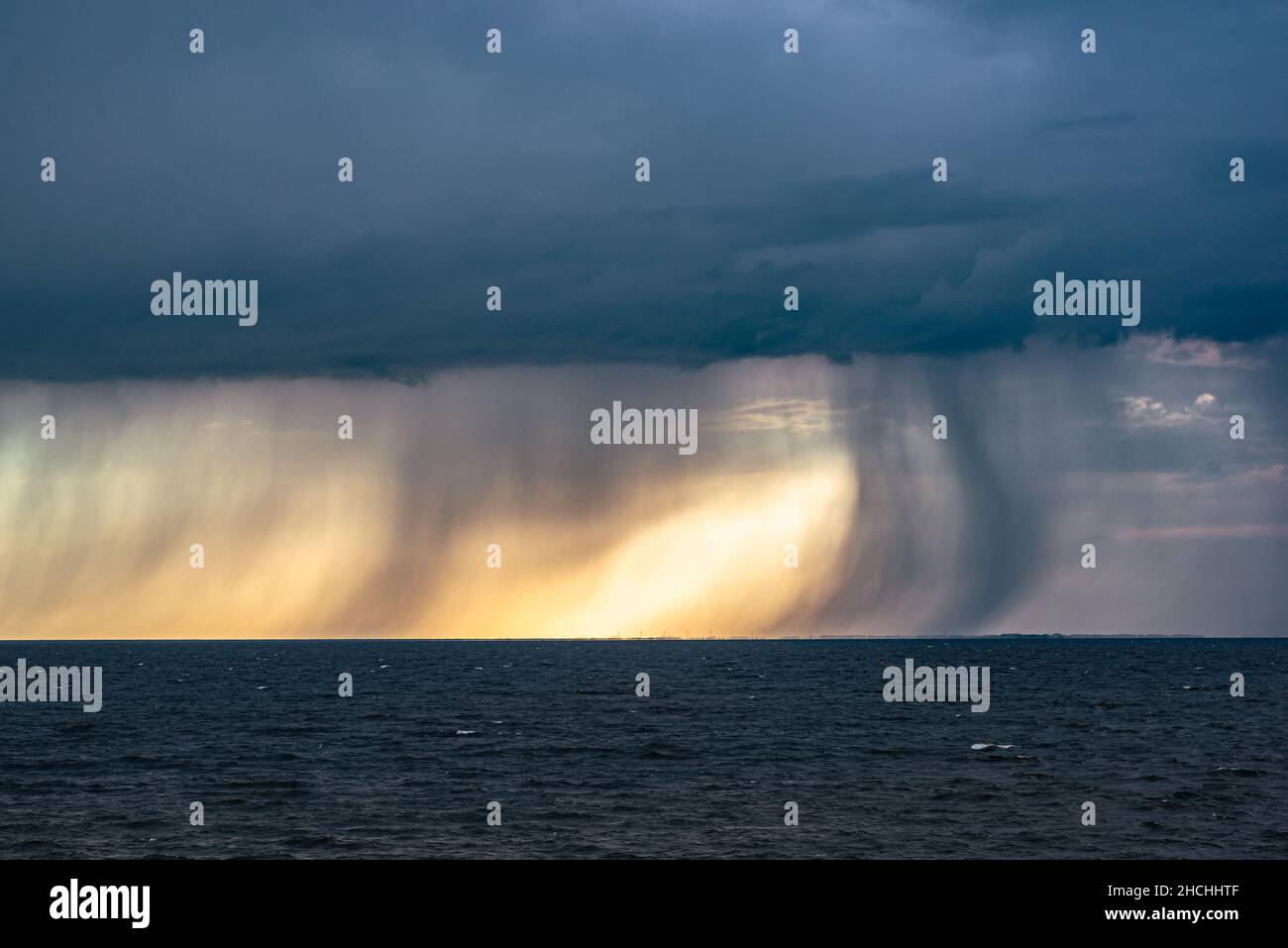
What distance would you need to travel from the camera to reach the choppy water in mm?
44188

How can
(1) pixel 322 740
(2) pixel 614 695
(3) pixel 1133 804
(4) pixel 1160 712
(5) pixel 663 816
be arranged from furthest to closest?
(2) pixel 614 695
(4) pixel 1160 712
(1) pixel 322 740
(3) pixel 1133 804
(5) pixel 663 816

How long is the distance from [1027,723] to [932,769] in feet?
116

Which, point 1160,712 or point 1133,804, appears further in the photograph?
point 1160,712

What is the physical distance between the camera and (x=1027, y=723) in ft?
314

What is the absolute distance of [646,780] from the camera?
60.1 meters

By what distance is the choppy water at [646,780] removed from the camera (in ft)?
Result: 145
